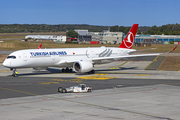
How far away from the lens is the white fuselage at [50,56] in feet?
150

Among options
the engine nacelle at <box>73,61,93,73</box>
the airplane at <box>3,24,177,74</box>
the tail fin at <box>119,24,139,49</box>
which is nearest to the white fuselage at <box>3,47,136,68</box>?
the airplane at <box>3,24,177,74</box>

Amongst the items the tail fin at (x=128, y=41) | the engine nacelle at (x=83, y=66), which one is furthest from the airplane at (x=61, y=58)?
the tail fin at (x=128, y=41)

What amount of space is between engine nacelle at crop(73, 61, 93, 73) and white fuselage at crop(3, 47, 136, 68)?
1.76m

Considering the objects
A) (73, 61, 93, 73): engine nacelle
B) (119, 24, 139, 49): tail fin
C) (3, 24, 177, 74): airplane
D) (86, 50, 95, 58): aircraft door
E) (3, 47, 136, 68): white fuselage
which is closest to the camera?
(3, 47, 136, 68): white fuselage

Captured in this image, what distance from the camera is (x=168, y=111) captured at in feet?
77.1

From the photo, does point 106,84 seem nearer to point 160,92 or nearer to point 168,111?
point 160,92

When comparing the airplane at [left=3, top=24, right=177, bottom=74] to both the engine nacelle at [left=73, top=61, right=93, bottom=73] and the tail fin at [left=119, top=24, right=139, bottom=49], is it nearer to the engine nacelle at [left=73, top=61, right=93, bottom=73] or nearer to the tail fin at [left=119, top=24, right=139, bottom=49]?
the engine nacelle at [left=73, top=61, right=93, bottom=73]

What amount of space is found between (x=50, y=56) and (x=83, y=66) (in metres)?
6.05

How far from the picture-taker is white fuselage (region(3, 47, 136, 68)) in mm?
45656

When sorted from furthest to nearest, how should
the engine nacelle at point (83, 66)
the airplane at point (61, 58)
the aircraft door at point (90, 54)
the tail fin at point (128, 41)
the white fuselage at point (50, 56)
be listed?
1. the tail fin at point (128, 41)
2. the aircraft door at point (90, 54)
3. the engine nacelle at point (83, 66)
4. the airplane at point (61, 58)
5. the white fuselage at point (50, 56)

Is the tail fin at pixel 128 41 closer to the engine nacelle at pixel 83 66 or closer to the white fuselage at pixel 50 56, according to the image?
the white fuselage at pixel 50 56

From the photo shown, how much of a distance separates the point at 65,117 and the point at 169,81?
2509 cm

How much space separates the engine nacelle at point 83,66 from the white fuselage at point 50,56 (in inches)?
69.5

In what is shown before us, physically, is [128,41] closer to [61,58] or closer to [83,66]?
[83,66]
